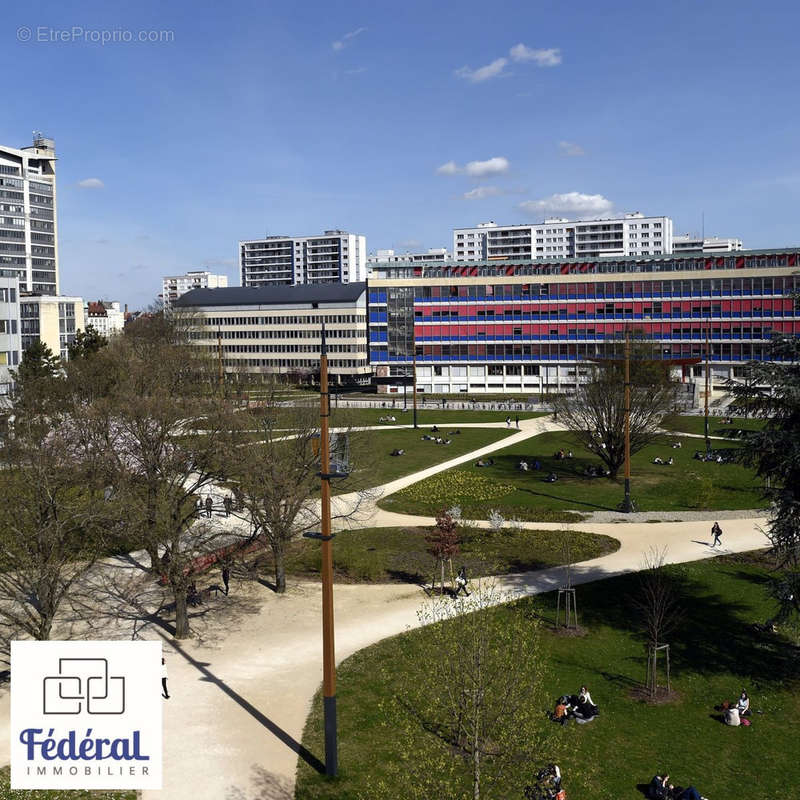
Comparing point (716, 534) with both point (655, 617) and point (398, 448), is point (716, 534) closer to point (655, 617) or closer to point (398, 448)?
point (655, 617)

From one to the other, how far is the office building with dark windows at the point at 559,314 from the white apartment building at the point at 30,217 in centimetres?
7211

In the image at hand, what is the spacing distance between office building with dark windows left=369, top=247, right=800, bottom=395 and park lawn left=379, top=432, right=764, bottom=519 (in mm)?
46705

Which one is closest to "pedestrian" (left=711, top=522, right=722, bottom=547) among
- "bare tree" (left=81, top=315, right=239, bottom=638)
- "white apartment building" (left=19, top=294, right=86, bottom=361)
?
"bare tree" (left=81, top=315, right=239, bottom=638)

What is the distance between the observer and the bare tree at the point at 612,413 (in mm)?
52938

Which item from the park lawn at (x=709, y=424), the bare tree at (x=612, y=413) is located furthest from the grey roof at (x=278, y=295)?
the bare tree at (x=612, y=413)

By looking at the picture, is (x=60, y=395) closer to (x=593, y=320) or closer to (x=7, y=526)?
(x=7, y=526)

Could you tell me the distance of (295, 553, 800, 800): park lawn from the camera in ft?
62.0

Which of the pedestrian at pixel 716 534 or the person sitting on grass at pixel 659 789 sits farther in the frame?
the pedestrian at pixel 716 534

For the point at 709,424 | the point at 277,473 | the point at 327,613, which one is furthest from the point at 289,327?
the point at 327,613

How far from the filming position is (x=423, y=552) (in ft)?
122

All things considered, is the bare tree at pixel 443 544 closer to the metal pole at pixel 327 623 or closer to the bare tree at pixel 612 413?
the metal pole at pixel 327 623

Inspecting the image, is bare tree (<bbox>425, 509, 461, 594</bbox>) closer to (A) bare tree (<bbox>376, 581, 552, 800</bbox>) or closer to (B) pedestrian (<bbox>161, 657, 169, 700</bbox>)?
(A) bare tree (<bbox>376, 581, 552, 800</bbox>)

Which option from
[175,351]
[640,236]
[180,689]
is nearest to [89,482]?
[180,689]

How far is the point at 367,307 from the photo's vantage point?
12269 cm
